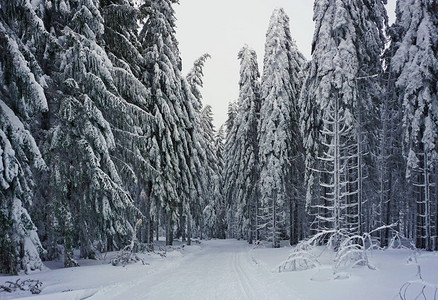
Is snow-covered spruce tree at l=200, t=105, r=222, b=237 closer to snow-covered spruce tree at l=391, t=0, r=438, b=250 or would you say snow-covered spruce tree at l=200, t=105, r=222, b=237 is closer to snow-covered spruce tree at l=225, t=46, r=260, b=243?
snow-covered spruce tree at l=225, t=46, r=260, b=243

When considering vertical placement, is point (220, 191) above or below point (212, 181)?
below

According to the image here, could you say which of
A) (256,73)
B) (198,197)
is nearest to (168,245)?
(198,197)

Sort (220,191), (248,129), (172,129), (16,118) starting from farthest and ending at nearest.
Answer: (220,191) < (248,129) < (172,129) < (16,118)

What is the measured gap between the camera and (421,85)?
54.5ft

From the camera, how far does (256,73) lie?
2973 centimetres

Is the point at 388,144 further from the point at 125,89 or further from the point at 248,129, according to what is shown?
the point at 125,89

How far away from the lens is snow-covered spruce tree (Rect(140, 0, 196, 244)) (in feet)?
68.3

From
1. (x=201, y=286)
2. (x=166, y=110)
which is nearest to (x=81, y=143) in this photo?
(x=201, y=286)

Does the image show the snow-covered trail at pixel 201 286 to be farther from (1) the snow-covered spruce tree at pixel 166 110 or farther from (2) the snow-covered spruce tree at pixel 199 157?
(2) the snow-covered spruce tree at pixel 199 157

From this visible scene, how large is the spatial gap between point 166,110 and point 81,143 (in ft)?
32.3

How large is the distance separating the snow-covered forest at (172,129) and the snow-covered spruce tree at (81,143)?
0.06m

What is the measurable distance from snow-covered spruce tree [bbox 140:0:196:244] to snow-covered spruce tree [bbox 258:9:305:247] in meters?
5.78

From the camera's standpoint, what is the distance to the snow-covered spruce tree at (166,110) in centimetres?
2083

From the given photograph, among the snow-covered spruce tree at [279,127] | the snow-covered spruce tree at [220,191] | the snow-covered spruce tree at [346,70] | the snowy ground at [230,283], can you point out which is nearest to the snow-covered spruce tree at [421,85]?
the snow-covered spruce tree at [346,70]
